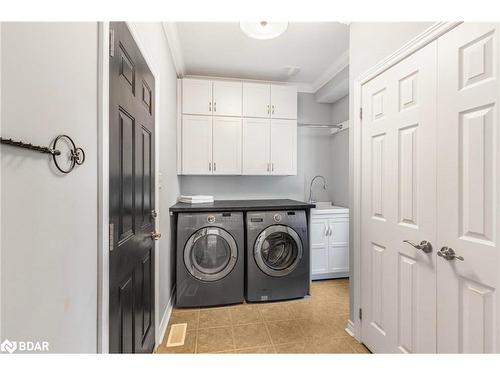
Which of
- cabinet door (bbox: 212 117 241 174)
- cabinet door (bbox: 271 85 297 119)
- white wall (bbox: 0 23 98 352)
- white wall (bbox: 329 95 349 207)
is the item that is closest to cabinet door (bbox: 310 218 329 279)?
white wall (bbox: 329 95 349 207)

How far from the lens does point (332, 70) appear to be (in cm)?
274

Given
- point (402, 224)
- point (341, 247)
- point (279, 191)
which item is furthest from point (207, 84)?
point (341, 247)

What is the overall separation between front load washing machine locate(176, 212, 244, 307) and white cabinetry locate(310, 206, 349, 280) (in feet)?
3.27

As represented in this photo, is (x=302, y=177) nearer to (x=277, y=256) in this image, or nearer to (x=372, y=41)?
(x=277, y=256)

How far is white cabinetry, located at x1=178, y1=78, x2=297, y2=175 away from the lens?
2.66 m

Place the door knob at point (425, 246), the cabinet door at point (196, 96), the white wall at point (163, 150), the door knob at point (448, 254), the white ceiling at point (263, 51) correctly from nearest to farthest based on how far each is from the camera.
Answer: the door knob at point (448, 254)
the door knob at point (425, 246)
the white wall at point (163, 150)
the white ceiling at point (263, 51)
the cabinet door at point (196, 96)

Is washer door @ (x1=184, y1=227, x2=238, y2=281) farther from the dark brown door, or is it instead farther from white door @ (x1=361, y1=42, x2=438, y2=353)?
white door @ (x1=361, y1=42, x2=438, y2=353)

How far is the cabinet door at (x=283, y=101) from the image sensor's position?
283cm

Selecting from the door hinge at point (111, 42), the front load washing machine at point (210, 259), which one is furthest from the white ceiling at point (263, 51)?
the front load washing machine at point (210, 259)

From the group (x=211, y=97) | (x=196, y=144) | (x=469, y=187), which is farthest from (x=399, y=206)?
(x=211, y=97)

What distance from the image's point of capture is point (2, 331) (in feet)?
1.49

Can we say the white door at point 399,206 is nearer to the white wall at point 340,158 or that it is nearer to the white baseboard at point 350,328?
the white baseboard at point 350,328

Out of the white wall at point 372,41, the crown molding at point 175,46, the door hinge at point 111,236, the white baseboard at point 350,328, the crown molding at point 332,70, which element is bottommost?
the white baseboard at point 350,328

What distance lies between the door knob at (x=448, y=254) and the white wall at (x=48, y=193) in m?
1.55
